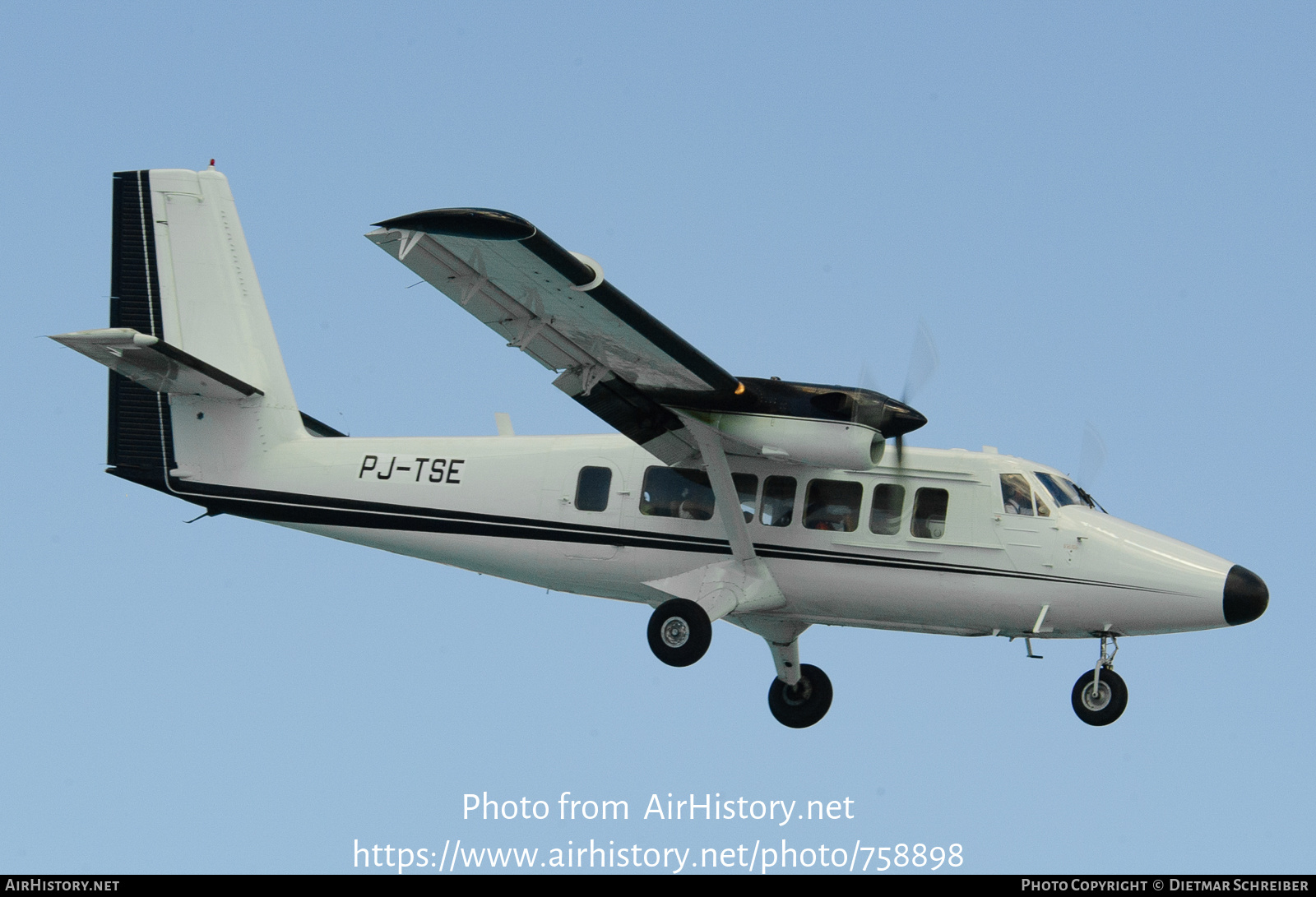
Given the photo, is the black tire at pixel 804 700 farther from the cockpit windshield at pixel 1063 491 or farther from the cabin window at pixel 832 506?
the cockpit windshield at pixel 1063 491

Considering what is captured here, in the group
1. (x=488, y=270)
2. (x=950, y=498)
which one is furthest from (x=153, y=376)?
(x=950, y=498)

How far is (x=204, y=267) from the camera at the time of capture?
17.1 meters

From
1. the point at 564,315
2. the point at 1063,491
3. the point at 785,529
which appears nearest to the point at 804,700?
the point at 785,529

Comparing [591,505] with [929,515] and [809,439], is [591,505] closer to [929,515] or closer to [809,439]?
[809,439]

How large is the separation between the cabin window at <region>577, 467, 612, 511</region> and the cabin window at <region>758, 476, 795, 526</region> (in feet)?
5.09

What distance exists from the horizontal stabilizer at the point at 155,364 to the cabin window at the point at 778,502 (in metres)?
5.53

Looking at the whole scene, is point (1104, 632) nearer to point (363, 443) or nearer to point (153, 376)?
point (363, 443)

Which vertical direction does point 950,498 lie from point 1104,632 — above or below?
above

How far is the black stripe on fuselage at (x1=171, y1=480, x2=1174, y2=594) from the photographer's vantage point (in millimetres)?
14633

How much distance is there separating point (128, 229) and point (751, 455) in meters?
7.30

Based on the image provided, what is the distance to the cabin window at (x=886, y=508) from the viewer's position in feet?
48.3

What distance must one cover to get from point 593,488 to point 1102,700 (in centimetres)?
510

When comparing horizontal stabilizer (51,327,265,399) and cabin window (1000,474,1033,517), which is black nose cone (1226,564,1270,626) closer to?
cabin window (1000,474,1033,517)

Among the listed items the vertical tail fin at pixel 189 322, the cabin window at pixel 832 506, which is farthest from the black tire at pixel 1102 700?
the vertical tail fin at pixel 189 322
